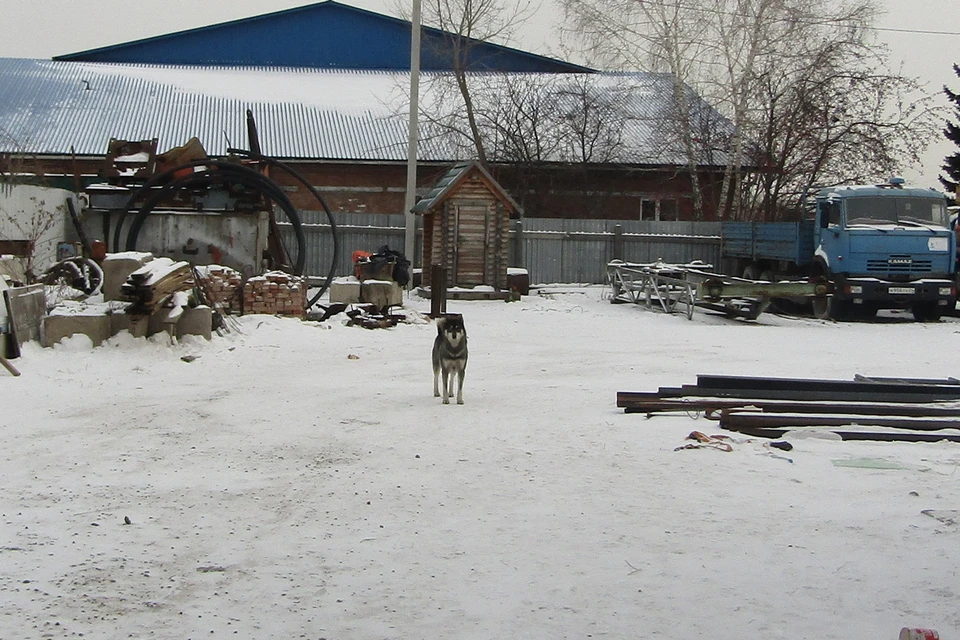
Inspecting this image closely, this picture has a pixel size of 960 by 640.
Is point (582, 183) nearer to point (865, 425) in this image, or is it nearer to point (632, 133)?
point (632, 133)

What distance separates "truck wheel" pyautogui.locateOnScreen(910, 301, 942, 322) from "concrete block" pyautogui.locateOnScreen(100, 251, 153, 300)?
1481cm

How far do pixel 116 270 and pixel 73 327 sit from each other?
8.20 feet

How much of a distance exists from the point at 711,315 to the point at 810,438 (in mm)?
14220

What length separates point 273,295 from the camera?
17453mm

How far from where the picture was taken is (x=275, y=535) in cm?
599

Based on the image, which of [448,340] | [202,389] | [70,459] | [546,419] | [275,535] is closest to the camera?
[275,535]

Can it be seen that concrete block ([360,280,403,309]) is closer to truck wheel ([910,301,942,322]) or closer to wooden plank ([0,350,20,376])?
wooden plank ([0,350,20,376])

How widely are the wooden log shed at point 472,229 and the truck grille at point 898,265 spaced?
7.46 meters

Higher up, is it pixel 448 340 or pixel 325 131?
pixel 325 131

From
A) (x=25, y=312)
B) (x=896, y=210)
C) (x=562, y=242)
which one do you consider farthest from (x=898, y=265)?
(x=25, y=312)

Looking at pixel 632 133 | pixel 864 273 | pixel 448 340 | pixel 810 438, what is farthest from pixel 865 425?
pixel 632 133

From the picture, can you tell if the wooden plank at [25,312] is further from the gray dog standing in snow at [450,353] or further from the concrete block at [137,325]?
the gray dog standing in snow at [450,353]

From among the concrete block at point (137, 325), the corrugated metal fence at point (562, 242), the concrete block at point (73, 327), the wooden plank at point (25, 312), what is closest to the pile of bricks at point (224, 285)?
the concrete block at point (137, 325)

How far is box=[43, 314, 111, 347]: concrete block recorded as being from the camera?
12.7 metres
